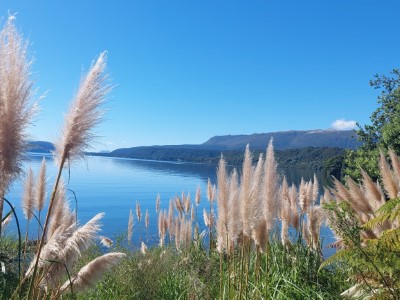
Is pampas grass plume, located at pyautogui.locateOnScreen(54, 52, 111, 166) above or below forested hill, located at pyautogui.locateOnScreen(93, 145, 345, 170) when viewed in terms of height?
above

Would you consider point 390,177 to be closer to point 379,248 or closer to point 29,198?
point 379,248

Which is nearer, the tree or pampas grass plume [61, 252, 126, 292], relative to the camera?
pampas grass plume [61, 252, 126, 292]

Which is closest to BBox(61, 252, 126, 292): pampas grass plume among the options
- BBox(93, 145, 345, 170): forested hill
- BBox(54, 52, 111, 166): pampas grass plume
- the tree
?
BBox(54, 52, 111, 166): pampas grass plume

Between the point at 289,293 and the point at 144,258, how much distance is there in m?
2.64

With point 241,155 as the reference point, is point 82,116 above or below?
above

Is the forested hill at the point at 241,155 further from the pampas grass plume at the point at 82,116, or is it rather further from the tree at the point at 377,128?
the pampas grass plume at the point at 82,116

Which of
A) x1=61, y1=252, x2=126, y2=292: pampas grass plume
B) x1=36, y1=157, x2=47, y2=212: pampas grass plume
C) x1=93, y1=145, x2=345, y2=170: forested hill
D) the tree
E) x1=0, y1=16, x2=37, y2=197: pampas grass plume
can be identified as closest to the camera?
x1=0, y1=16, x2=37, y2=197: pampas grass plume

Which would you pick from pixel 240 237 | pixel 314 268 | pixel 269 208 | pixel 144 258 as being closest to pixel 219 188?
pixel 269 208

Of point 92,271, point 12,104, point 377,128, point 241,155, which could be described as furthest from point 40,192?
point 241,155

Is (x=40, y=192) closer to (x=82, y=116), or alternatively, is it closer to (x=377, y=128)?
(x=82, y=116)

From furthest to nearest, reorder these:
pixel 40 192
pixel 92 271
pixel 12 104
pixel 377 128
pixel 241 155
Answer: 1. pixel 241 155
2. pixel 377 128
3. pixel 40 192
4. pixel 92 271
5. pixel 12 104

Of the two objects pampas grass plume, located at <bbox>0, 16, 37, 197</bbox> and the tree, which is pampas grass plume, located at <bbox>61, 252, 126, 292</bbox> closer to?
pampas grass plume, located at <bbox>0, 16, 37, 197</bbox>

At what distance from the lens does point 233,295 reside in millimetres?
3686

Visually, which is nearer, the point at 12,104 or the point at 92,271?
the point at 12,104
